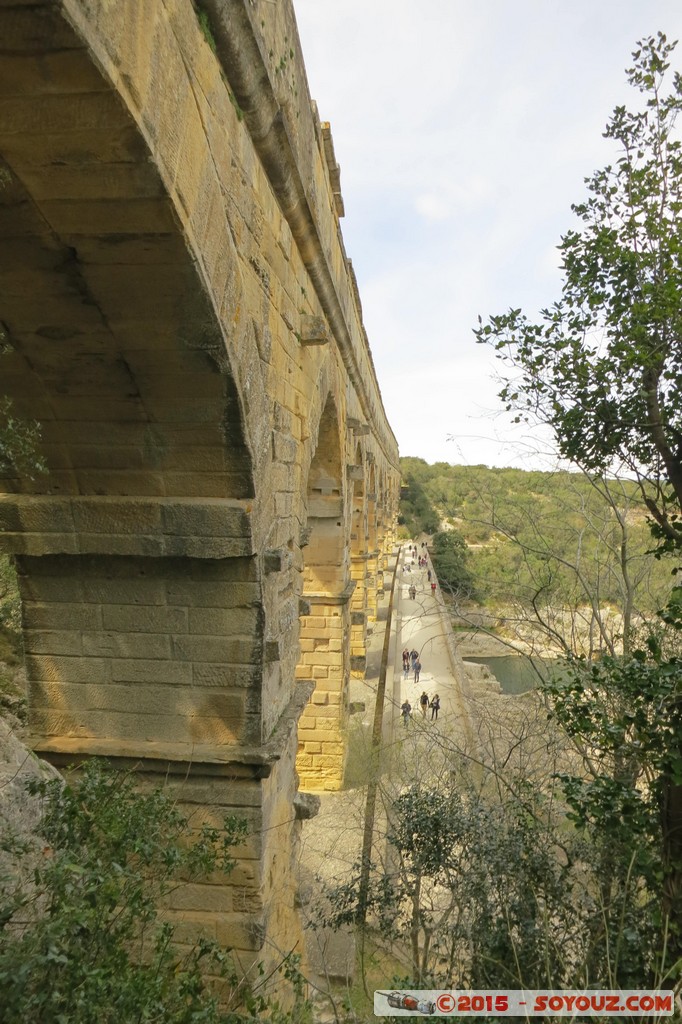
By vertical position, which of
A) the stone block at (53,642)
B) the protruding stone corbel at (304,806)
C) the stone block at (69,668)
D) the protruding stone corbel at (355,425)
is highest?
the protruding stone corbel at (355,425)

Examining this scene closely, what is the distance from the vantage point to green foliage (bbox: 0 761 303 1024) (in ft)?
5.57

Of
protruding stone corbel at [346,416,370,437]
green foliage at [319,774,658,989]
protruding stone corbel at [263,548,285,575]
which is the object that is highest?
protruding stone corbel at [346,416,370,437]

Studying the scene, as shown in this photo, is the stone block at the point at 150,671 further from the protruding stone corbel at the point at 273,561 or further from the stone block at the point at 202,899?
the stone block at the point at 202,899

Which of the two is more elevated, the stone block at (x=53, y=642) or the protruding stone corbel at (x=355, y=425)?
the protruding stone corbel at (x=355, y=425)

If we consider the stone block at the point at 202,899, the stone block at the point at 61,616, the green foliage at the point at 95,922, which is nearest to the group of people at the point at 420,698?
the stone block at the point at 202,899

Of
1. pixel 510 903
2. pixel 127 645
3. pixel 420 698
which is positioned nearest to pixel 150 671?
pixel 127 645

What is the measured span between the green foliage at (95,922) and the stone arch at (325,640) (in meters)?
4.99

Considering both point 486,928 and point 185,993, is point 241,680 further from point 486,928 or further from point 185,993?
point 486,928

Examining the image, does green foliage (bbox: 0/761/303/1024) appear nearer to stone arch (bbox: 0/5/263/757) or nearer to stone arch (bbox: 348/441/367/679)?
stone arch (bbox: 0/5/263/757)

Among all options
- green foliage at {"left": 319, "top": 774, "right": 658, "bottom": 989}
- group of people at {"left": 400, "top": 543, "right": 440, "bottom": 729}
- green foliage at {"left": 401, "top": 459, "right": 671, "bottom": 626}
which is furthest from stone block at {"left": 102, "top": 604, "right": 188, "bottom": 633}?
green foliage at {"left": 401, "top": 459, "right": 671, "bottom": 626}

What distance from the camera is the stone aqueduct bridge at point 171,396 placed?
6.12 ft

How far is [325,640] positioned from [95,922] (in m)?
6.36

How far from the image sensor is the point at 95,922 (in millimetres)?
1875

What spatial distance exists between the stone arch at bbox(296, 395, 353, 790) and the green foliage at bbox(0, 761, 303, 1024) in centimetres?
499
